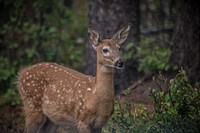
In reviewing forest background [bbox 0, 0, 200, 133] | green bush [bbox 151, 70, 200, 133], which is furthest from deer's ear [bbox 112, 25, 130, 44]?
green bush [bbox 151, 70, 200, 133]

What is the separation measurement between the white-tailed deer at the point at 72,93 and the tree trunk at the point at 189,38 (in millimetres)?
1888

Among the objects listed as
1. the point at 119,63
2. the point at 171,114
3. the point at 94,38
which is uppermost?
the point at 94,38

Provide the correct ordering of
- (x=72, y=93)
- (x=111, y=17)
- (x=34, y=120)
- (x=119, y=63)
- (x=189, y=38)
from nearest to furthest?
(x=119, y=63)
(x=72, y=93)
(x=34, y=120)
(x=189, y=38)
(x=111, y=17)

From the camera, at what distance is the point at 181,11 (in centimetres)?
1138

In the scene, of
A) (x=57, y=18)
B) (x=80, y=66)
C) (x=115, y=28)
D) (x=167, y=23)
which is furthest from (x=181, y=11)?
(x=57, y=18)

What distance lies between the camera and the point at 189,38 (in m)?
11.2

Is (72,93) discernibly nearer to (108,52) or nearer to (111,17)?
(108,52)

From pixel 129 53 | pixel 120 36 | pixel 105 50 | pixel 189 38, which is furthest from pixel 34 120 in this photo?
pixel 129 53

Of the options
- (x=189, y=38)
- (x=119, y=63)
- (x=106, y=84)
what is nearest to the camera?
(x=119, y=63)

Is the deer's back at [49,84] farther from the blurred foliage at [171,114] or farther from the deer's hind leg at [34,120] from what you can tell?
the blurred foliage at [171,114]

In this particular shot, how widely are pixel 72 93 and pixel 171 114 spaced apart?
4.91 feet

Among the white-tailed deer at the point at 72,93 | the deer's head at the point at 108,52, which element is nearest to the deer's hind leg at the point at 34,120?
the white-tailed deer at the point at 72,93

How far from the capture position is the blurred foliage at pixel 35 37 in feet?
44.4

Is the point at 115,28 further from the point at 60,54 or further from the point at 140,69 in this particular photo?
the point at 60,54
